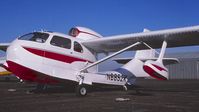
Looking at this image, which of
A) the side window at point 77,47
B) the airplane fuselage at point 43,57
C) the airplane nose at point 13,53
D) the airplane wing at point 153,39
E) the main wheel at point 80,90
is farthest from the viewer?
the side window at point 77,47

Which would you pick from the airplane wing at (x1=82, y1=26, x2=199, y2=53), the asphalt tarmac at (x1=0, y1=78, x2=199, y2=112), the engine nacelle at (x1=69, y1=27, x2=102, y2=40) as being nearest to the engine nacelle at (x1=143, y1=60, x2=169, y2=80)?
the asphalt tarmac at (x1=0, y1=78, x2=199, y2=112)

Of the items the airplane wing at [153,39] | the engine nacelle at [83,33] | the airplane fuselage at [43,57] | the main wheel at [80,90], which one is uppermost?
the engine nacelle at [83,33]

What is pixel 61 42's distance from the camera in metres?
13.4

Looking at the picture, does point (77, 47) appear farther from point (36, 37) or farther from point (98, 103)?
→ point (98, 103)

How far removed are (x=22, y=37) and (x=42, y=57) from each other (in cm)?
126

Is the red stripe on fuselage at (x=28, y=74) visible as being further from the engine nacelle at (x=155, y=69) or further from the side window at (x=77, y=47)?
the engine nacelle at (x=155, y=69)

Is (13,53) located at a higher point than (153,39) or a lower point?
lower

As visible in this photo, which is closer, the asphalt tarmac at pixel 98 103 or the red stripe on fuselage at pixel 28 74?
the asphalt tarmac at pixel 98 103

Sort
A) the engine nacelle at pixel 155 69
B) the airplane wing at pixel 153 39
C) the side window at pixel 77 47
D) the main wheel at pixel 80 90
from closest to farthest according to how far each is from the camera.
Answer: the main wheel at pixel 80 90
the engine nacelle at pixel 155 69
the airplane wing at pixel 153 39
the side window at pixel 77 47

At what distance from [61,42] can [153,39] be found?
184 inches

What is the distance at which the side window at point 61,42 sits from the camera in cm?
1307

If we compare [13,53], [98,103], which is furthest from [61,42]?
[98,103]

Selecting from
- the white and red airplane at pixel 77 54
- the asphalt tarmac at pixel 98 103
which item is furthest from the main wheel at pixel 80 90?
the asphalt tarmac at pixel 98 103

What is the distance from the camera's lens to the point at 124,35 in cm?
1467
